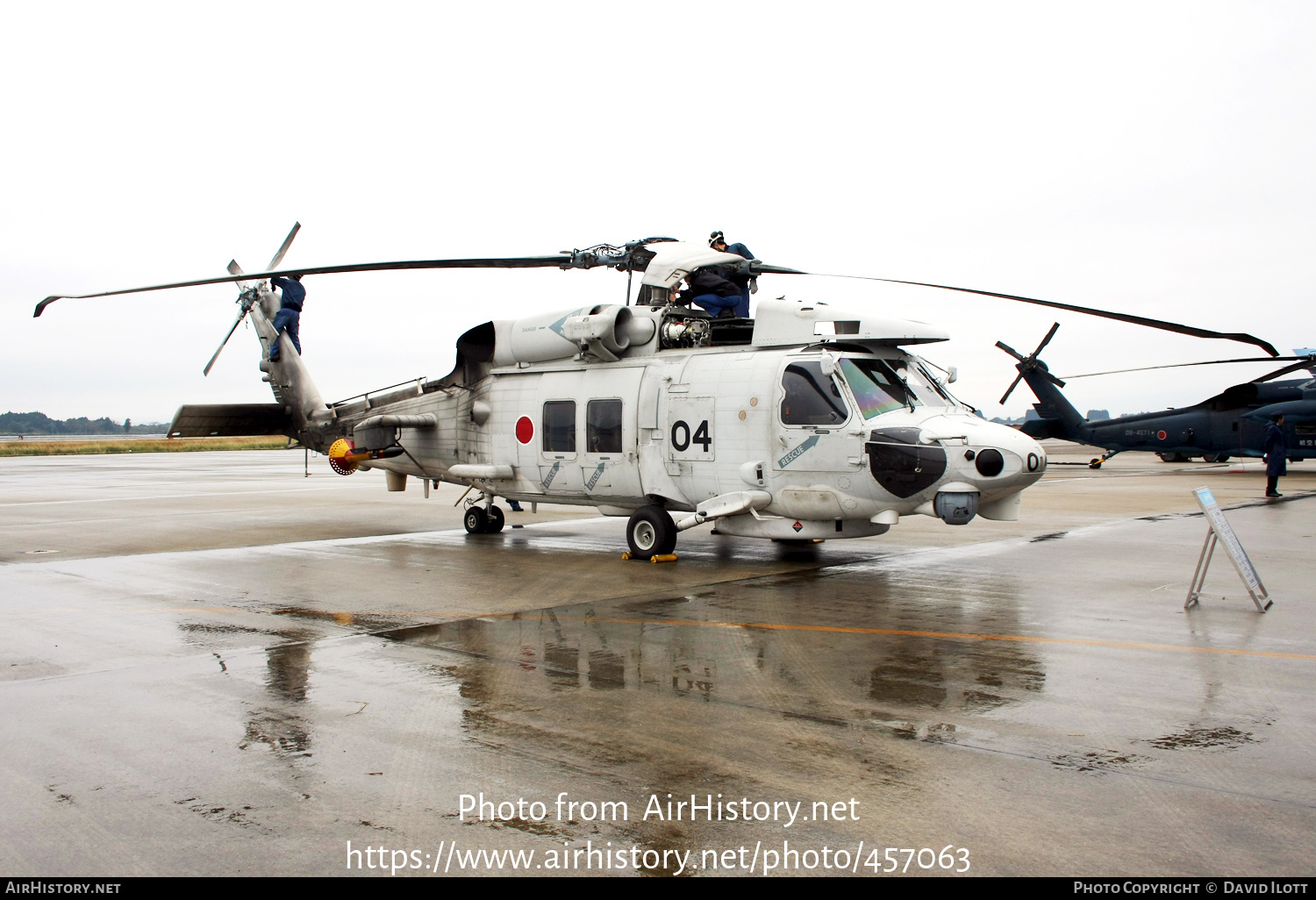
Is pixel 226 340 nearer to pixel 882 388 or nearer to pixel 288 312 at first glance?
pixel 288 312

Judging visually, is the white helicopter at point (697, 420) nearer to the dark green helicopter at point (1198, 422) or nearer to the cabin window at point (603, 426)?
the cabin window at point (603, 426)

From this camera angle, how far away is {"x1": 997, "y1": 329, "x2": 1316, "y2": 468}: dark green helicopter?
90.5 ft

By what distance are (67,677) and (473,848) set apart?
4.41 m

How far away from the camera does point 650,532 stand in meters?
12.3

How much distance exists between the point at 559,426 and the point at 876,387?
4.66 m

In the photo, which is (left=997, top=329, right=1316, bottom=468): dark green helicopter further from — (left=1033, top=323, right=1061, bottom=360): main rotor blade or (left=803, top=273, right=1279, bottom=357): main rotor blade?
(left=803, top=273, right=1279, bottom=357): main rotor blade

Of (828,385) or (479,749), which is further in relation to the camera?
(828,385)

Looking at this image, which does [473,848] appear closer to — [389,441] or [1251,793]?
[1251,793]

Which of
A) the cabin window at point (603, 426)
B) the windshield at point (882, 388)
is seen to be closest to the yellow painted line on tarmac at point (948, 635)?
the windshield at point (882, 388)

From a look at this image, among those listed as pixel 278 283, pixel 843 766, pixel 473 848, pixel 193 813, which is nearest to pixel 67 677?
pixel 193 813

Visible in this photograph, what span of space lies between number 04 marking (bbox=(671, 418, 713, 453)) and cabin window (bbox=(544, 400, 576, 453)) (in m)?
1.83

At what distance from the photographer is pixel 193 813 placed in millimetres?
4180

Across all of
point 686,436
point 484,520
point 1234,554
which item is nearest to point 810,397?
point 686,436

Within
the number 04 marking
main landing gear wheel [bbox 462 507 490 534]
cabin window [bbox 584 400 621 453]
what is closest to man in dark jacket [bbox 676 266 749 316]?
cabin window [bbox 584 400 621 453]
